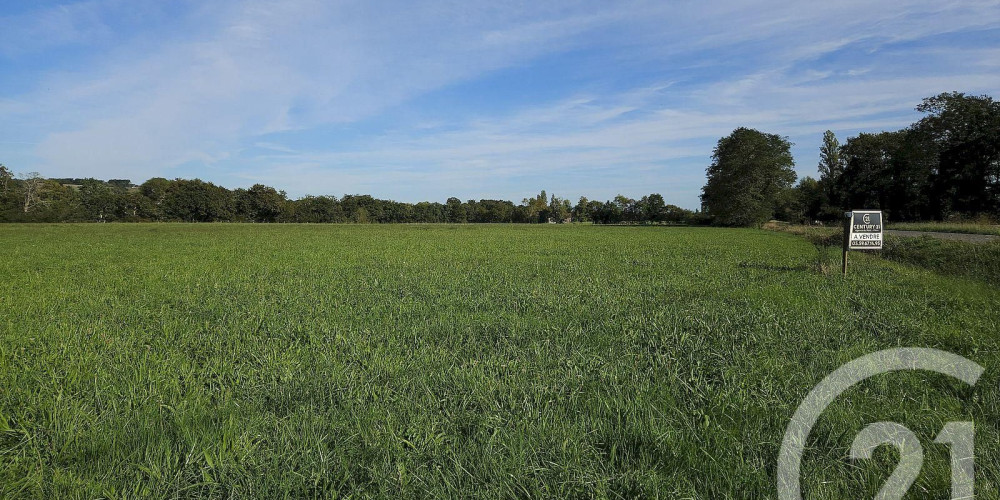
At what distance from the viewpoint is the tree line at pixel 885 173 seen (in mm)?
44719

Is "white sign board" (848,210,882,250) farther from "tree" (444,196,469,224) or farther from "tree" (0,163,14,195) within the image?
"tree" (444,196,469,224)

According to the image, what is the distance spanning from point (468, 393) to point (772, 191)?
79387 millimetres

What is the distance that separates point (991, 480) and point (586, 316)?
4.98 meters

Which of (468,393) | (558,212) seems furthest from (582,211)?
(468,393)

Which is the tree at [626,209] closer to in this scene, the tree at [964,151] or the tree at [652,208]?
the tree at [652,208]

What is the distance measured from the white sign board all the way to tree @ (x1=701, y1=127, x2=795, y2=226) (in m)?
64.9

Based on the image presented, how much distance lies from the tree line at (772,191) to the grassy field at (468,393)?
51.9 meters

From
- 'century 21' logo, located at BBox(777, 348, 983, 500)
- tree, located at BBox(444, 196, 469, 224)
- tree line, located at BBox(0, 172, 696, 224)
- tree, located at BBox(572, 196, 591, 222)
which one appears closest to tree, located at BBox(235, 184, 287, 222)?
tree line, located at BBox(0, 172, 696, 224)

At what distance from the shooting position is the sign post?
10.8 meters

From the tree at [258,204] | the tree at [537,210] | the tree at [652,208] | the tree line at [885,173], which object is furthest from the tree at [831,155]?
the tree at [258,204]

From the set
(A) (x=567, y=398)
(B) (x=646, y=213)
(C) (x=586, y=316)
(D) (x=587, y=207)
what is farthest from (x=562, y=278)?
(D) (x=587, y=207)

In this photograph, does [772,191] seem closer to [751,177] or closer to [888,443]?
[751,177]

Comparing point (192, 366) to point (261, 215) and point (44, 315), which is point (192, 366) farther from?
point (261, 215)

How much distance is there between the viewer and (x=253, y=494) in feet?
8.73
